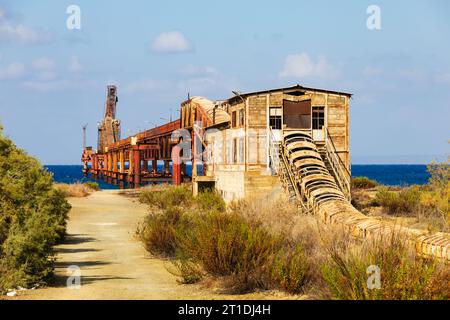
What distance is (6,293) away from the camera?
36.7 feet

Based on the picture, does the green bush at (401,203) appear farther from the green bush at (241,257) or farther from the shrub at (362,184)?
the green bush at (241,257)

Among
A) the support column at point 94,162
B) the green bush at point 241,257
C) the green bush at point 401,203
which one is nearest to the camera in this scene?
the green bush at point 241,257

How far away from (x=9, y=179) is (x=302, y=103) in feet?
54.9

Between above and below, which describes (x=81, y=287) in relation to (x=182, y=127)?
below

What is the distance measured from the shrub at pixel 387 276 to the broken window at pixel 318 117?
A: 20127 mm

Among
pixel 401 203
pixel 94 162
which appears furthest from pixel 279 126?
pixel 94 162

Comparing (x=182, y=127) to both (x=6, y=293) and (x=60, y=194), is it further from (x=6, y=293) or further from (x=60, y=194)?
(x=6, y=293)

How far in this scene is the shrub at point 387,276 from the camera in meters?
8.14

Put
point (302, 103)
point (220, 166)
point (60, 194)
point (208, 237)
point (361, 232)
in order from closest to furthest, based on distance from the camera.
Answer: point (208, 237), point (361, 232), point (60, 194), point (302, 103), point (220, 166)

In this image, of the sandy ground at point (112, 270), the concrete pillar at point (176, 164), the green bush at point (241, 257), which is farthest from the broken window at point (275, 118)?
the concrete pillar at point (176, 164)

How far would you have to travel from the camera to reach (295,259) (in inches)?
428

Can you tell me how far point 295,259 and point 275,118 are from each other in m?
18.4
